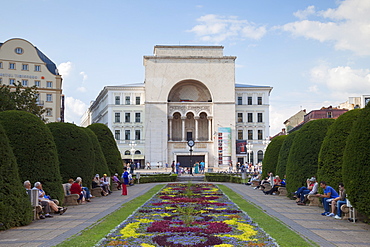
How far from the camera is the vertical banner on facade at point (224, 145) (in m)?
69.8

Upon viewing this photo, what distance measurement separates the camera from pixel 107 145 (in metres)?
29.5

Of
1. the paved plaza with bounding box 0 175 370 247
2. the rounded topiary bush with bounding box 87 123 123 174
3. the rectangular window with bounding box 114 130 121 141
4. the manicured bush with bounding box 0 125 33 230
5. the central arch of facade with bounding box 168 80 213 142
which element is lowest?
the paved plaza with bounding box 0 175 370 247

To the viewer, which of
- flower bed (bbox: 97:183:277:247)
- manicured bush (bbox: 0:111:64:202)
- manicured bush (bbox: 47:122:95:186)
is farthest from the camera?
manicured bush (bbox: 47:122:95:186)

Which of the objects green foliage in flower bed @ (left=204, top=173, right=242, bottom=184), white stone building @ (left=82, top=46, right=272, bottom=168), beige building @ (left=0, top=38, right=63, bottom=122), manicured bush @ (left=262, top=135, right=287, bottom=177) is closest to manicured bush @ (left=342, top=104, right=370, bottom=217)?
manicured bush @ (left=262, top=135, right=287, bottom=177)

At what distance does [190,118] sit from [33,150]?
195 ft

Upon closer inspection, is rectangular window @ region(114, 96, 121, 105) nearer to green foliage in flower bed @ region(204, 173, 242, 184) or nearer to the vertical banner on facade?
the vertical banner on facade

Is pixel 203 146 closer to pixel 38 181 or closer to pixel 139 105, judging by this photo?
pixel 139 105

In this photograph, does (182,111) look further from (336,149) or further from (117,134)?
(336,149)

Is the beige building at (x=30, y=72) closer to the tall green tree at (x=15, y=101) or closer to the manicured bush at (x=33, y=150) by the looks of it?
the tall green tree at (x=15, y=101)

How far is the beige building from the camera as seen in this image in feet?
198

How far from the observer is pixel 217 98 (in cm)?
7175

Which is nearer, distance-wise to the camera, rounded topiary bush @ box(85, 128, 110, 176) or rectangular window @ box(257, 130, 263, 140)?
rounded topiary bush @ box(85, 128, 110, 176)

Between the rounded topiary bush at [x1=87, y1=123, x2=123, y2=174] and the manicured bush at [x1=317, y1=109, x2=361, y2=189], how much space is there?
16.7 meters

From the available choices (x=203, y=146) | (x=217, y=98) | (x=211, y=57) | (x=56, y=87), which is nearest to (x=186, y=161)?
(x=203, y=146)
